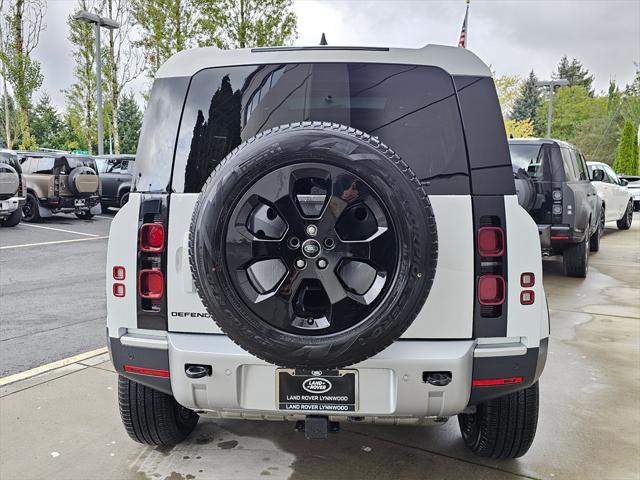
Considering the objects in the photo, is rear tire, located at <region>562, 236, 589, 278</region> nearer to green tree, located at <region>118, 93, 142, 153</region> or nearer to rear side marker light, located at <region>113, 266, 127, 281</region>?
rear side marker light, located at <region>113, 266, 127, 281</region>

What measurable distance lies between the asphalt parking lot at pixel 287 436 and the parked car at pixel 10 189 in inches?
351

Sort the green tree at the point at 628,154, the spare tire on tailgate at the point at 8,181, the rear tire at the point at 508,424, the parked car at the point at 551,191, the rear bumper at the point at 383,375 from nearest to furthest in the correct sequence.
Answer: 1. the rear bumper at the point at 383,375
2. the rear tire at the point at 508,424
3. the parked car at the point at 551,191
4. the spare tire on tailgate at the point at 8,181
5. the green tree at the point at 628,154

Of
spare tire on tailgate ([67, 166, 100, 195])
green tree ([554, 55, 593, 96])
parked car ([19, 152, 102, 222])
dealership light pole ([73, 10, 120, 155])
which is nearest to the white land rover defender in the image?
spare tire on tailgate ([67, 166, 100, 195])

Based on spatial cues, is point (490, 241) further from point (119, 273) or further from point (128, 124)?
point (128, 124)

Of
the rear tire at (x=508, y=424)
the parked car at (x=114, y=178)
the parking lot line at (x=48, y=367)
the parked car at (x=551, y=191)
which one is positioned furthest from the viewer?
the parked car at (x=114, y=178)

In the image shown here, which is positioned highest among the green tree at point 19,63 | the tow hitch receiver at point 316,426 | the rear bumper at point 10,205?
the green tree at point 19,63

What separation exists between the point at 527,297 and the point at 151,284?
1.66 m

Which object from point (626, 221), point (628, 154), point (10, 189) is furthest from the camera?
point (628, 154)

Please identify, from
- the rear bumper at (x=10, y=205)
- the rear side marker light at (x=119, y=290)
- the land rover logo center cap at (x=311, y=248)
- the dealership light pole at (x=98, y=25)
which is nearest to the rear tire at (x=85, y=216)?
the rear bumper at (x=10, y=205)

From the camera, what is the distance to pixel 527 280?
254 centimetres

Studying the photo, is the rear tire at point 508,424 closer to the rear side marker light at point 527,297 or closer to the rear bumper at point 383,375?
the rear bumper at point 383,375

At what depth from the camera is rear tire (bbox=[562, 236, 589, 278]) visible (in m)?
8.41

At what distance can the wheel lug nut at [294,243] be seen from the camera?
88.3 inches

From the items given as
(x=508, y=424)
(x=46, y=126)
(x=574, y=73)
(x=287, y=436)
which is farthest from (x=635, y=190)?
(x=574, y=73)
